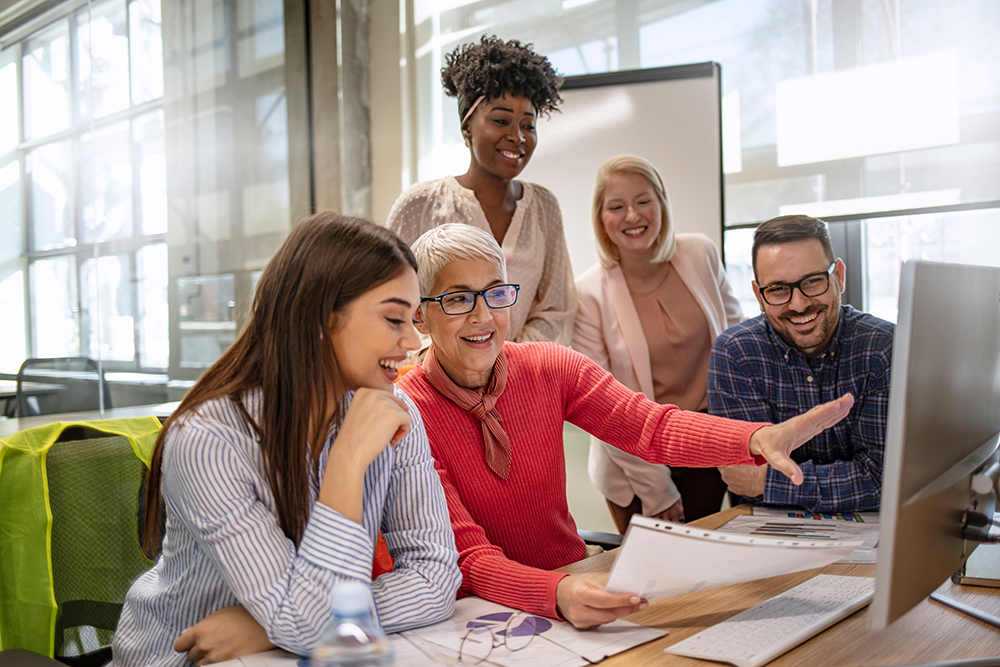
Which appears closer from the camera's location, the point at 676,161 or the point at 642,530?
the point at 642,530

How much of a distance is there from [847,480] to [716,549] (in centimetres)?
83

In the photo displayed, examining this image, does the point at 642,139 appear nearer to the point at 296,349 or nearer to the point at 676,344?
the point at 676,344

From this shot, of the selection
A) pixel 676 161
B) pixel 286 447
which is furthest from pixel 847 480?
pixel 676 161

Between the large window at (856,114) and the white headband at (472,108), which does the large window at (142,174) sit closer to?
the white headband at (472,108)

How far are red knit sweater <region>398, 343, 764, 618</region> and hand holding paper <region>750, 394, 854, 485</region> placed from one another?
43mm

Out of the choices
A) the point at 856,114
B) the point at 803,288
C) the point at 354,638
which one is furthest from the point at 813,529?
the point at 856,114

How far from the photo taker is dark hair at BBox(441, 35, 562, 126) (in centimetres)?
222

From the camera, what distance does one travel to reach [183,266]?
3730 millimetres

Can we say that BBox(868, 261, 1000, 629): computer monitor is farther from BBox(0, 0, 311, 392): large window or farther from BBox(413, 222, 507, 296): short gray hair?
BBox(0, 0, 311, 392): large window

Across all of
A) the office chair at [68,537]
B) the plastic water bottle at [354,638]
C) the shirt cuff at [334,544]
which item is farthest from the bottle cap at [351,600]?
the office chair at [68,537]

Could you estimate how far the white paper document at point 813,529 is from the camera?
1297 millimetres

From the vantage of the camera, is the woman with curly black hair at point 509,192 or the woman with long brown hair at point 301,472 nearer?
the woman with long brown hair at point 301,472

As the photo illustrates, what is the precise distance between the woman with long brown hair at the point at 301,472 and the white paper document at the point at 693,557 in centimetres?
28

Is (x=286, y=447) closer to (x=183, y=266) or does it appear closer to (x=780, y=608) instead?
(x=780, y=608)
